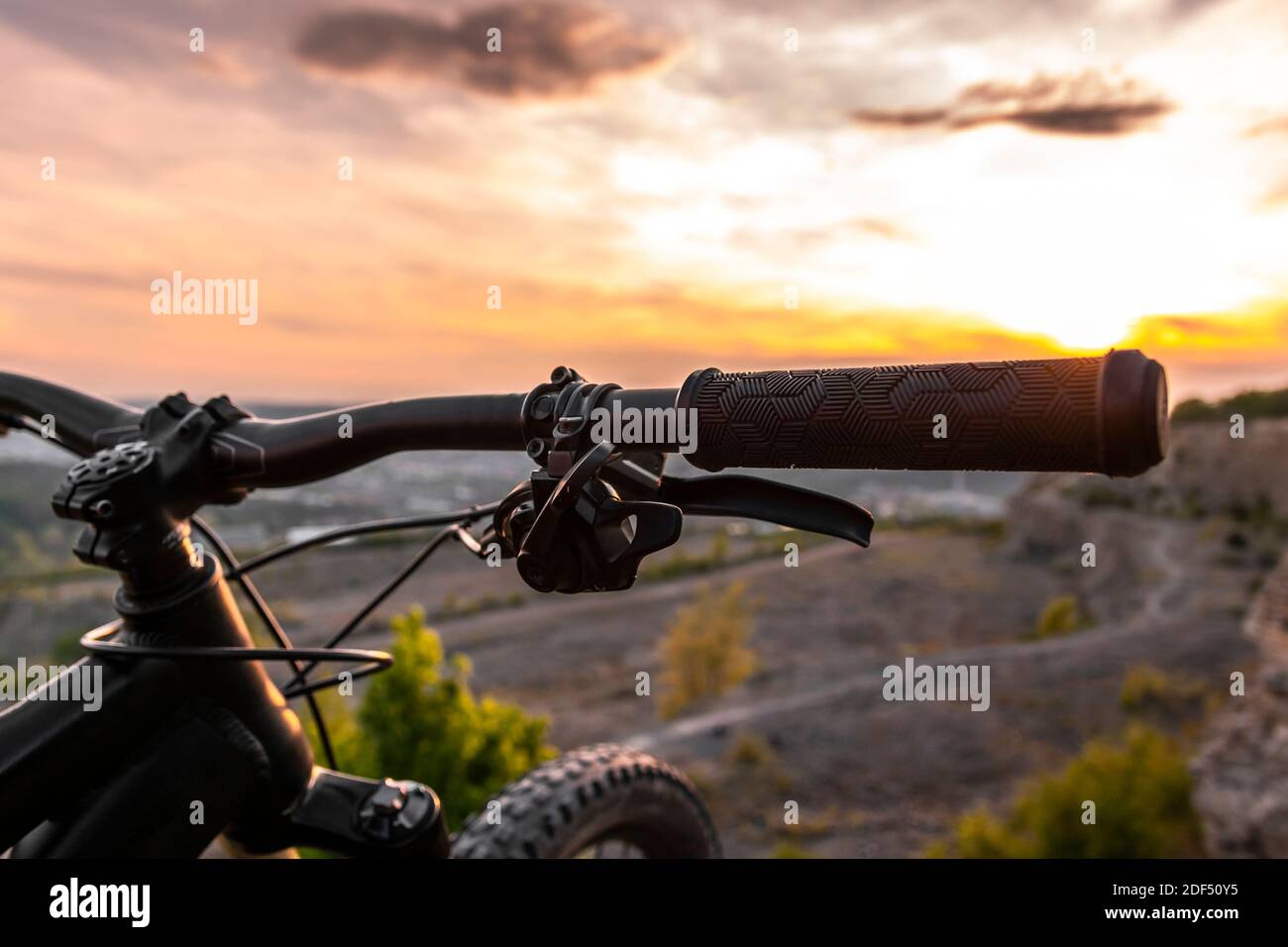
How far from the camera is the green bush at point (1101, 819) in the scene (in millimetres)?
7285

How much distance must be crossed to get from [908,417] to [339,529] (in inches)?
57.0

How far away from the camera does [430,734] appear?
6945 mm

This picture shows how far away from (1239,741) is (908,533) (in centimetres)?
3064

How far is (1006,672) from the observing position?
1280cm

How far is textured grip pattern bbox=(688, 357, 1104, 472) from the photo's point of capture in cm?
106

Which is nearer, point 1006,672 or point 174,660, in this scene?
point 174,660

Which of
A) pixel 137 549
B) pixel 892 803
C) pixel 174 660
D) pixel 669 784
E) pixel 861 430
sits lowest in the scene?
pixel 892 803

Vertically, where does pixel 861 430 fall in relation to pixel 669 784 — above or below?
above

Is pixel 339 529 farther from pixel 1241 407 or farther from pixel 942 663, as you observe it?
pixel 1241 407

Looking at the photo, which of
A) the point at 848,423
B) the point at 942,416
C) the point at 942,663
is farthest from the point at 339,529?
the point at 942,663

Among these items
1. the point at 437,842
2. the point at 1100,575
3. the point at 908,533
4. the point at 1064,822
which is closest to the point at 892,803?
the point at 1064,822

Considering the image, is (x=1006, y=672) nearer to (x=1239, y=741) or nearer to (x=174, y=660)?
(x=1239, y=741)

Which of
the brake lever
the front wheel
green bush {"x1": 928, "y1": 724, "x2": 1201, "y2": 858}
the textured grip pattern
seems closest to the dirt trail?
green bush {"x1": 928, "y1": 724, "x2": 1201, "y2": 858}
